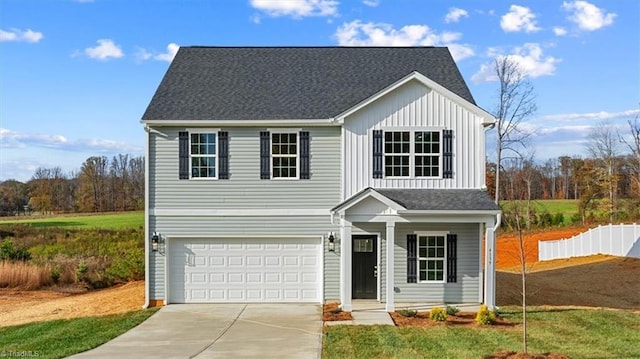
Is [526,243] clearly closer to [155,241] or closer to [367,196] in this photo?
[367,196]

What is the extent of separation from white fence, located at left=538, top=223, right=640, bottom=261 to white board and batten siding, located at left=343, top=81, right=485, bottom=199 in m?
16.2

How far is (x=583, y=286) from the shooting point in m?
23.5

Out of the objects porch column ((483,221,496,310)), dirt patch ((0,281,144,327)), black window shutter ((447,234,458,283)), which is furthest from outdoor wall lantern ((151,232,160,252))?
porch column ((483,221,496,310))

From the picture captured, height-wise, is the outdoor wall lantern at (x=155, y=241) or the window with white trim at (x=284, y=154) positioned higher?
the window with white trim at (x=284, y=154)

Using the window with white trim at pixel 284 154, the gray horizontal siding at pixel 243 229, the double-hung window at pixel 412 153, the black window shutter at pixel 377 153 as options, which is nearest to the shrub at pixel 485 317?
the double-hung window at pixel 412 153

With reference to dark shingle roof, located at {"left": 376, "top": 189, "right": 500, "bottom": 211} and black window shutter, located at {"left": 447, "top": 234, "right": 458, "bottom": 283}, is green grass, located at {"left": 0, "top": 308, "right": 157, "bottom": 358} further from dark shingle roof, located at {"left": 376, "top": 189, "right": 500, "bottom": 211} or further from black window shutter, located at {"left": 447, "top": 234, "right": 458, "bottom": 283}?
black window shutter, located at {"left": 447, "top": 234, "right": 458, "bottom": 283}

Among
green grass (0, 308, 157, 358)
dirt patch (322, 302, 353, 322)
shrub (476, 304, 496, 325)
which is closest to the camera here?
green grass (0, 308, 157, 358)

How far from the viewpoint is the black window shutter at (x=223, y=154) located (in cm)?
1772

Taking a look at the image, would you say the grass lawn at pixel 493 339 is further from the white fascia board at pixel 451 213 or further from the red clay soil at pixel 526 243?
the red clay soil at pixel 526 243

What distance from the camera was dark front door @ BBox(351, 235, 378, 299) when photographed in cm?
1773

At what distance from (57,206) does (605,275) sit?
50.3 metres

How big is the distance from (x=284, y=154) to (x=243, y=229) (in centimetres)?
260

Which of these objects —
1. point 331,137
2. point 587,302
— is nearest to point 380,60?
point 331,137

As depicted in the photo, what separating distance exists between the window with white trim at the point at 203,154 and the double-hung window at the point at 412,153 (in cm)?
520
